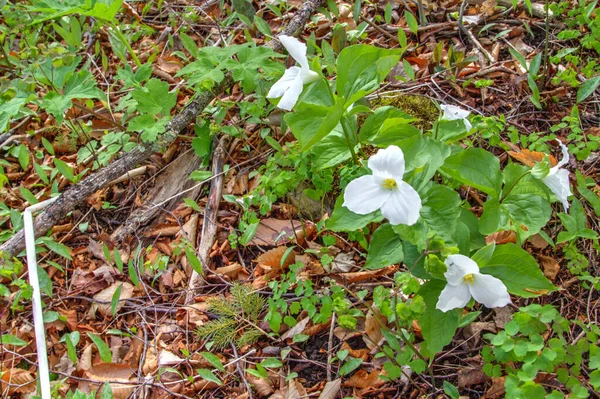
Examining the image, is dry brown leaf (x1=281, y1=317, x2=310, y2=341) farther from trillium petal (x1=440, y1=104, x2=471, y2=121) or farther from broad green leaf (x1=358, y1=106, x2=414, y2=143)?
trillium petal (x1=440, y1=104, x2=471, y2=121)

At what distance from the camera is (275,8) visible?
9.31 feet

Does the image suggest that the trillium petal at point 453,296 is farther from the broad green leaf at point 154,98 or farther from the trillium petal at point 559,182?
the broad green leaf at point 154,98

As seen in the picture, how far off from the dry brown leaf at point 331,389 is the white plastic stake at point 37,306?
91 centimetres

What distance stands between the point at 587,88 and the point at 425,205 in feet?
4.06

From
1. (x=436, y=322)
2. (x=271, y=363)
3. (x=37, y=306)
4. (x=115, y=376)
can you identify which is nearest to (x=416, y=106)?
(x=436, y=322)

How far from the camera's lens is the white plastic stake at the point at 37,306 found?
5.87 feet

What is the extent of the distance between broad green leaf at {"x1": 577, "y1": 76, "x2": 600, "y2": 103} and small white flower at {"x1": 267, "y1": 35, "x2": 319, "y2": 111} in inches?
50.8

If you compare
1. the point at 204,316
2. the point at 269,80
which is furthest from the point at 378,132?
the point at 204,316

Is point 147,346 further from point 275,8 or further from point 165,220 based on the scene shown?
point 275,8

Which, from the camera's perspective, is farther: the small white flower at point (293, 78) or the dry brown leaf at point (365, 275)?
the dry brown leaf at point (365, 275)

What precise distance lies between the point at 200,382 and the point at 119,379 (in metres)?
0.31

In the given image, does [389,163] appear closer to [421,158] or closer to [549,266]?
[421,158]

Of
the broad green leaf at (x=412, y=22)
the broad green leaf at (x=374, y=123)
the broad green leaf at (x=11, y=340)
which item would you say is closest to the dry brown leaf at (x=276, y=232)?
the broad green leaf at (x=374, y=123)

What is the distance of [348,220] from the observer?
157cm
